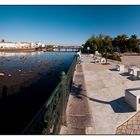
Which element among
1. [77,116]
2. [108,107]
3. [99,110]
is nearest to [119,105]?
[108,107]

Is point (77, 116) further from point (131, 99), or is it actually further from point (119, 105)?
point (131, 99)

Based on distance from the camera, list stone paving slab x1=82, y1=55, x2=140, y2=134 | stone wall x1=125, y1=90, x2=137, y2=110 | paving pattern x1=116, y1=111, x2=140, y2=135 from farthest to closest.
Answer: stone wall x1=125, y1=90, x2=137, y2=110 → stone paving slab x1=82, y1=55, x2=140, y2=134 → paving pattern x1=116, y1=111, x2=140, y2=135

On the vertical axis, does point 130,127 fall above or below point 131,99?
below

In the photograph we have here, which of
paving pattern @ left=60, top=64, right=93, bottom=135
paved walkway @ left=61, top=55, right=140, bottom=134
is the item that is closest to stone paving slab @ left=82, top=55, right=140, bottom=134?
paved walkway @ left=61, top=55, right=140, bottom=134

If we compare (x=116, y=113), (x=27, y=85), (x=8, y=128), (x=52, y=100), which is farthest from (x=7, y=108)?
(x=52, y=100)

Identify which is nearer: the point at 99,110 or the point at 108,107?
the point at 99,110

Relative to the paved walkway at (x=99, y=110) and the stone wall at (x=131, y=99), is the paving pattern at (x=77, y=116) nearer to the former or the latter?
the paved walkway at (x=99, y=110)

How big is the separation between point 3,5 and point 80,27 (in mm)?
1892

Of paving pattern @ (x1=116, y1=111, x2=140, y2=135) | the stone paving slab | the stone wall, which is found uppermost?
the stone wall

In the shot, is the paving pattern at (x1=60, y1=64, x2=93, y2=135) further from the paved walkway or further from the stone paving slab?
the stone paving slab

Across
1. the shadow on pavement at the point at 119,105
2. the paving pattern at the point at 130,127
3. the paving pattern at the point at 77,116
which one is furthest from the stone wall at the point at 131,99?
the paving pattern at the point at 77,116

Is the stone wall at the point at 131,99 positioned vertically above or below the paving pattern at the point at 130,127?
above

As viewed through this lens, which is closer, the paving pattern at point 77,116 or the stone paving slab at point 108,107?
the paving pattern at point 77,116
